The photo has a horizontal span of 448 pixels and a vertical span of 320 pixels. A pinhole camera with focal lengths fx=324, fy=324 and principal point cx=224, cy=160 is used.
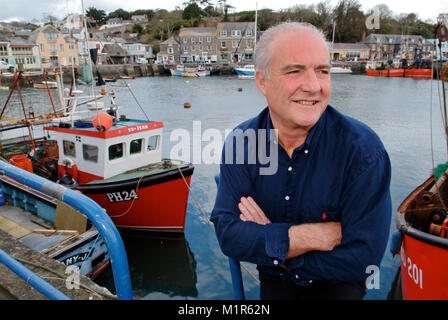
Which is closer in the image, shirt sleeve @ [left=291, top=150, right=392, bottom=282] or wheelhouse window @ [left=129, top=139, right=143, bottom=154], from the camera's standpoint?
shirt sleeve @ [left=291, top=150, right=392, bottom=282]

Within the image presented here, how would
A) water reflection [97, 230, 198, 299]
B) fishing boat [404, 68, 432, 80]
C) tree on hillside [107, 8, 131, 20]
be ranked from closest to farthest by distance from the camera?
water reflection [97, 230, 198, 299]
fishing boat [404, 68, 432, 80]
tree on hillside [107, 8, 131, 20]

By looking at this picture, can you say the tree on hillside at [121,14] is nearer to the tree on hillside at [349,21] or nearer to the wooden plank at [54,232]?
the tree on hillside at [349,21]

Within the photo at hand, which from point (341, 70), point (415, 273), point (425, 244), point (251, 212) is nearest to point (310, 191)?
point (251, 212)

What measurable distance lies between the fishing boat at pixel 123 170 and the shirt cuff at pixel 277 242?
21.3ft

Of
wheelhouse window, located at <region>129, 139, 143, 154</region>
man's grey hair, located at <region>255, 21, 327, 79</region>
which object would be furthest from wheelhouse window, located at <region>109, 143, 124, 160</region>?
man's grey hair, located at <region>255, 21, 327, 79</region>

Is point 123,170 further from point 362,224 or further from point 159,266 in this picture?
point 362,224

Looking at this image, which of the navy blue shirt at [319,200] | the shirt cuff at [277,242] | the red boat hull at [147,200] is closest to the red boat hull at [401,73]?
the red boat hull at [147,200]

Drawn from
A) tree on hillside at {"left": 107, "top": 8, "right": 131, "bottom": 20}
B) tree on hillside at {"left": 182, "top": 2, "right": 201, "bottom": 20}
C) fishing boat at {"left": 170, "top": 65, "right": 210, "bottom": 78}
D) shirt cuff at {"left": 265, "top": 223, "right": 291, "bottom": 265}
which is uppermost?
tree on hillside at {"left": 107, "top": 8, "right": 131, "bottom": 20}

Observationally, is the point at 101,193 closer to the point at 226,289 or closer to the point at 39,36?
the point at 226,289

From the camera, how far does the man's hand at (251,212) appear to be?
6.18 ft

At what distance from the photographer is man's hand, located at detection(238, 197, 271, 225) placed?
6.18 ft

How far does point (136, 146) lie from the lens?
8758 mm

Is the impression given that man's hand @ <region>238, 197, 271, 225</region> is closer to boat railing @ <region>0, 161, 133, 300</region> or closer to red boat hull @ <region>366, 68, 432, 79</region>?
boat railing @ <region>0, 161, 133, 300</region>

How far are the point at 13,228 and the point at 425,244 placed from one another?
240 inches
